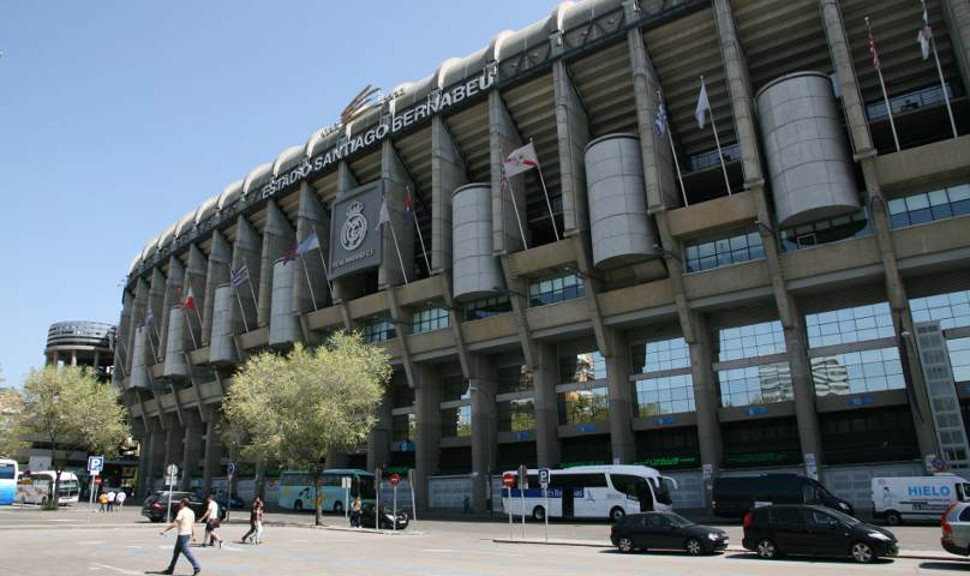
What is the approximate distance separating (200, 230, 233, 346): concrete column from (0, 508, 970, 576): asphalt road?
145 ft

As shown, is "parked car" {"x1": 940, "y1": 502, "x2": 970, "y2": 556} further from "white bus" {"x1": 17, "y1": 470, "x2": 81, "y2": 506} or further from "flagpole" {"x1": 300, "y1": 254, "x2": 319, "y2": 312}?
"white bus" {"x1": 17, "y1": 470, "x2": 81, "y2": 506}

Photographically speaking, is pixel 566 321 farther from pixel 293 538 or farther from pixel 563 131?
pixel 293 538

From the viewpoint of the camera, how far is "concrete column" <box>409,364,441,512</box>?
53.2 meters

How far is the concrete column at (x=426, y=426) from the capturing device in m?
53.2

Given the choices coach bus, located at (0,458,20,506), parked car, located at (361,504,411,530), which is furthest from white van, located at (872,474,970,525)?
coach bus, located at (0,458,20,506)

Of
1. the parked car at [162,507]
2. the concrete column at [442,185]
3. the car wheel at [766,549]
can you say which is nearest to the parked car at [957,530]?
the car wheel at [766,549]

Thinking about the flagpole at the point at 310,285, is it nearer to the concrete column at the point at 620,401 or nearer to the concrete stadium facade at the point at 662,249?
the concrete stadium facade at the point at 662,249

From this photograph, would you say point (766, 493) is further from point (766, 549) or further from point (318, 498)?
point (318, 498)

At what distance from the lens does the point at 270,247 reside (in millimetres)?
68125

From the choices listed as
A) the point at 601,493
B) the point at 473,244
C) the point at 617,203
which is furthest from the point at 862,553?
the point at 473,244

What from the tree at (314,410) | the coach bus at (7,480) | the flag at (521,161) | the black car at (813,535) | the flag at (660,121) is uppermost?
the flag at (660,121)

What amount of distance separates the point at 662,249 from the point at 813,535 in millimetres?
23129

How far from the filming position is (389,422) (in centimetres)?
5962

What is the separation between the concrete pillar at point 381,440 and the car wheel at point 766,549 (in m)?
38.5
